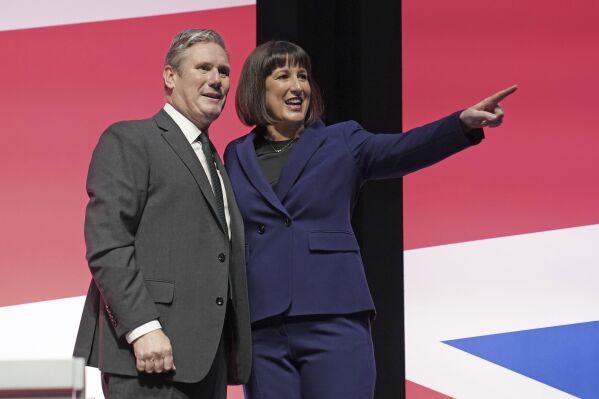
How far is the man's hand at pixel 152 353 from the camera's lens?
6.06ft

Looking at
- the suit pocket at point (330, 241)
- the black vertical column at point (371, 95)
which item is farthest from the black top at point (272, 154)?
the black vertical column at point (371, 95)

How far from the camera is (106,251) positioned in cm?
188

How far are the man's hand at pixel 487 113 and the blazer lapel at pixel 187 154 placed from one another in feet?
2.03

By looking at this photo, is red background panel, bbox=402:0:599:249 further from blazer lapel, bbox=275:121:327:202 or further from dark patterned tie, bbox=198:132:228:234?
dark patterned tie, bbox=198:132:228:234

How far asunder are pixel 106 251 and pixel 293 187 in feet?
1.88

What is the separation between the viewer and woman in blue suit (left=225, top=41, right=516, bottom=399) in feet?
7.26

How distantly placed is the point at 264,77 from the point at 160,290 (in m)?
0.76

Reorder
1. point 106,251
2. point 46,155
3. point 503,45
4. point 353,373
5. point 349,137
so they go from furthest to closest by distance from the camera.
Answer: point 503,45 → point 46,155 → point 349,137 → point 353,373 → point 106,251

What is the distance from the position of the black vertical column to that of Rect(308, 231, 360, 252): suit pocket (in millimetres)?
845

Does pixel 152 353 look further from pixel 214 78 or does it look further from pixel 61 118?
pixel 61 118

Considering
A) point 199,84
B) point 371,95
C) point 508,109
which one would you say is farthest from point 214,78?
point 508,109

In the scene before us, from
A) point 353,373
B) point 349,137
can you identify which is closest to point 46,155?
point 349,137

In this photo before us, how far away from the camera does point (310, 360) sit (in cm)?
222

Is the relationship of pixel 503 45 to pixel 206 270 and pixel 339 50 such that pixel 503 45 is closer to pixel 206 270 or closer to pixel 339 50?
pixel 339 50
